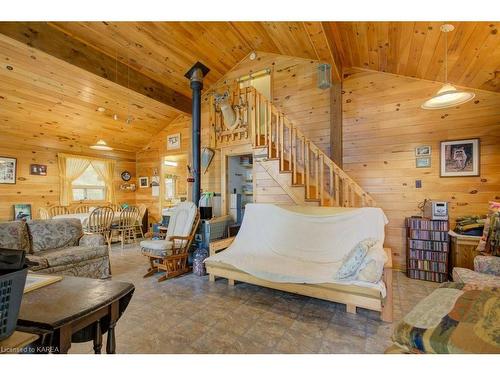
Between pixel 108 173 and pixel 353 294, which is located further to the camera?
pixel 108 173

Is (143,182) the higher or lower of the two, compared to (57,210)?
higher

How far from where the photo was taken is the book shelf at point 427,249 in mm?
3043

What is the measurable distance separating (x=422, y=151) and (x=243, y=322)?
332 cm

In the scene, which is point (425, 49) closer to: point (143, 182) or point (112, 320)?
point (112, 320)

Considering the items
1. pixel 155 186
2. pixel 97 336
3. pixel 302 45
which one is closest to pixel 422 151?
pixel 302 45

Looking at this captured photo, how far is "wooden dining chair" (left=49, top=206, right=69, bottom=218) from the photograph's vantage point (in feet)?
16.7

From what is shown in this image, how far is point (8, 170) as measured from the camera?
4660 millimetres

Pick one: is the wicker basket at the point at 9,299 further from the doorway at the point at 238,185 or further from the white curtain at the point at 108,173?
the white curtain at the point at 108,173

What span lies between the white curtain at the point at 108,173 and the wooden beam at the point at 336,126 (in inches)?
222

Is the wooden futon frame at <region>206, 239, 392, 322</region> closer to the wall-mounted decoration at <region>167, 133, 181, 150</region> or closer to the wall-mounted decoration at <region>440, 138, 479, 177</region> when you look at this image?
the wall-mounted decoration at <region>440, 138, 479, 177</region>

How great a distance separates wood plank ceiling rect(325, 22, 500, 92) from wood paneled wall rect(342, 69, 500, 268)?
242 mm

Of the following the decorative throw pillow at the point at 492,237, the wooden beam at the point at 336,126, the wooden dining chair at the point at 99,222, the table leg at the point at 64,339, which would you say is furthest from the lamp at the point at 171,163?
the decorative throw pillow at the point at 492,237

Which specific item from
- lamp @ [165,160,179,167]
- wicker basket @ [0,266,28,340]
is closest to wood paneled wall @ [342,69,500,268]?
wicker basket @ [0,266,28,340]
